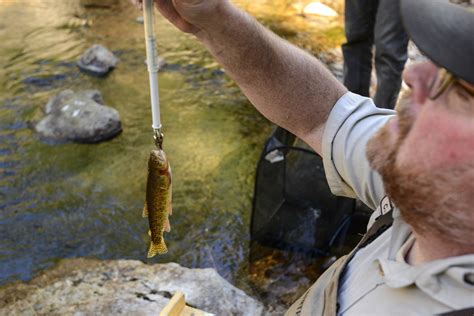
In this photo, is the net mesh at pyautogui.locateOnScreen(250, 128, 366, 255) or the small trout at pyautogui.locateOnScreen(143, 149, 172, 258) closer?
the small trout at pyautogui.locateOnScreen(143, 149, 172, 258)

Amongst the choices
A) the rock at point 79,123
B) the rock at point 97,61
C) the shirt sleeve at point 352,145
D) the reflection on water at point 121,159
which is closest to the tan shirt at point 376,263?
the shirt sleeve at point 352,145

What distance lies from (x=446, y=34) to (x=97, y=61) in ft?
17.8

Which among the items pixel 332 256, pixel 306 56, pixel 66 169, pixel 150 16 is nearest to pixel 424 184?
pixel 306 56

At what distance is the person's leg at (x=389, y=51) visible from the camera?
3057 millimetres

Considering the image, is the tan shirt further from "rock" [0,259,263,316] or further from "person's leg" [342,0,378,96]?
"person's leg" [342,0,378,96]

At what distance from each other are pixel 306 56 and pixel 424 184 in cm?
81

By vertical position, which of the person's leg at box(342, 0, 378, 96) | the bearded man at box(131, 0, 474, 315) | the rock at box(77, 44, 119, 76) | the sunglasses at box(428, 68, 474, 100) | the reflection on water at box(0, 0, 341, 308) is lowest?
the reflection on water at box(0, 0, 341, 308)

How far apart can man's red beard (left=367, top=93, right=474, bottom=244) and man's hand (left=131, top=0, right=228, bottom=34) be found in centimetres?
70

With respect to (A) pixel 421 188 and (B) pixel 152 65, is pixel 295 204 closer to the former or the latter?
(B) pixel 152 65

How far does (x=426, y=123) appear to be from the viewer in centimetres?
108

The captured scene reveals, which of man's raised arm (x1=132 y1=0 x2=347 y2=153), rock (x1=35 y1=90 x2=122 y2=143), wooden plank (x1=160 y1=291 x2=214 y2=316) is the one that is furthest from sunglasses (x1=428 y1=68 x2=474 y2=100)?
rock (x1=35 y1=90 x2=122 y2=143)

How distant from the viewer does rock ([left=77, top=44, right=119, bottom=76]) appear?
19.1 feet

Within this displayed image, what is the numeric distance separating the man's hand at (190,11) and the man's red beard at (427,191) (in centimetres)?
70

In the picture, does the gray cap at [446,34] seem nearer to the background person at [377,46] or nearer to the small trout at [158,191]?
the small trout at [158,191]
